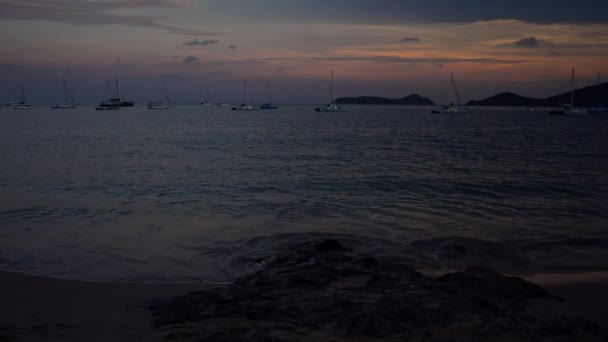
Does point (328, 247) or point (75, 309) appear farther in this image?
point (328, 247)

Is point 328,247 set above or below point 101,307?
above

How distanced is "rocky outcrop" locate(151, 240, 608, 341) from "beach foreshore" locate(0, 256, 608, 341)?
11.3 inches

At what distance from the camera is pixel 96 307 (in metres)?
7.32

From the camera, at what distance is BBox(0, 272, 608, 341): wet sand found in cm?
591

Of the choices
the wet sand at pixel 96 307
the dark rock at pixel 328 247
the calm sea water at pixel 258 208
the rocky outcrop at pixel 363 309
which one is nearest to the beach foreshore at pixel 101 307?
the wet sand at pixel 96 307

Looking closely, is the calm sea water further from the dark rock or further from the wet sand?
the dark rock

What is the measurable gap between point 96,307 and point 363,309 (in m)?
4.35

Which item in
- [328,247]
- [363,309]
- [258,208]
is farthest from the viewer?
[258,208]

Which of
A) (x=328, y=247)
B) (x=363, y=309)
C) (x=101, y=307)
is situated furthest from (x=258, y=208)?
(x=363, y=309)

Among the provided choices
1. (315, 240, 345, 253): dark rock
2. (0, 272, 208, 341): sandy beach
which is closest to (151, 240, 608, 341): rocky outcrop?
(0, 272, 208, 341): sandy beach

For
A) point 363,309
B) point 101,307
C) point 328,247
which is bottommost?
point 101,307

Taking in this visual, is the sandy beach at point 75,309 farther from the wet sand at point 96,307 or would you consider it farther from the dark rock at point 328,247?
the dark rock at point 328,247

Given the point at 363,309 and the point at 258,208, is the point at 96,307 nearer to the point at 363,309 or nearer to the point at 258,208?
the point at 363,309

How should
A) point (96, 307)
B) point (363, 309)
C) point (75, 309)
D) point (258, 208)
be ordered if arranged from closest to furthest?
point (363, 309), point (75, 309), point (96, 307), point (258, 208)
